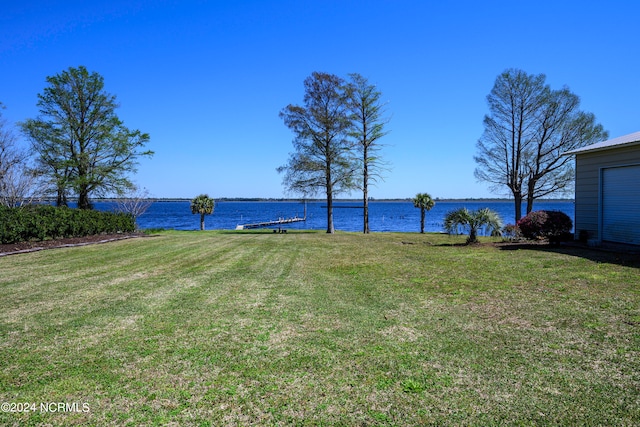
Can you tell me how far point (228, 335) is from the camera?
14.1 feet

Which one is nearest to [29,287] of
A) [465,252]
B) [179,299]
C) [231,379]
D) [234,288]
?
[179,299]

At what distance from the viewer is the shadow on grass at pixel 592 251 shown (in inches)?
340

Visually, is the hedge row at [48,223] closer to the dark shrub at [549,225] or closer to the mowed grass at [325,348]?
the mowed grass at [325,348]

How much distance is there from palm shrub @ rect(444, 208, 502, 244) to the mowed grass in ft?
17.5

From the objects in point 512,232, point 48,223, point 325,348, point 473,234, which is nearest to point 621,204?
point 512,232

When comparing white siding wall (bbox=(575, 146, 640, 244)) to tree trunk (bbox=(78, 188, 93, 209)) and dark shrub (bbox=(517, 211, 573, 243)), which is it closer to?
dark shrub (bbox=(517, 211, 573, 243))

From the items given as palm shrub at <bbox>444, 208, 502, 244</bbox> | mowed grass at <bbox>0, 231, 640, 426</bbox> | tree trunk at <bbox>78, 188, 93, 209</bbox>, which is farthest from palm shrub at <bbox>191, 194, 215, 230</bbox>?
mowed grass at <bbox>0, 231, 640, 426</bbox>

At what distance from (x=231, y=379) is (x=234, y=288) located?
142 inches

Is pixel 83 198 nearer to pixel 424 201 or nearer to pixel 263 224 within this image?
pixel 424 201

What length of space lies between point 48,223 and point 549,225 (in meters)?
17.0

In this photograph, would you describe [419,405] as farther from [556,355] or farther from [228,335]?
[228,335]

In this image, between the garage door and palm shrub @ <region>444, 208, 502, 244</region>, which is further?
palm shrub @ <region>444, 208, 502, 244</region>

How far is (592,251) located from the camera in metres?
10.4

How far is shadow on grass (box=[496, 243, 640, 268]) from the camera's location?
865 centimetres
